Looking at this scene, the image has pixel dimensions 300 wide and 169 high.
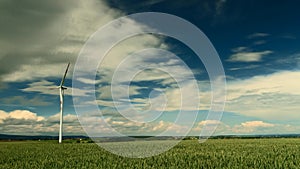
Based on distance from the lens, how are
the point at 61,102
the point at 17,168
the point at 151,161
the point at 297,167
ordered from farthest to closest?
the point at 61,102 → the point at 151,161 → the point at 17,168 → the point at 297,167

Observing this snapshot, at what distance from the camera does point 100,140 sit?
7269 cm

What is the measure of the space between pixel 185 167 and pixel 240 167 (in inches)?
123

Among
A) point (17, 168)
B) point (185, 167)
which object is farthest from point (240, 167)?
point (17, 168)

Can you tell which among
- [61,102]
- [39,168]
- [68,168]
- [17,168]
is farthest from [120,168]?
[61,102]

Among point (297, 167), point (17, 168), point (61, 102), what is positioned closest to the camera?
point (297, 167)

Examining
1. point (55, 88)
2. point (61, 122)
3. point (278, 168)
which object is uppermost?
point (55, 88)

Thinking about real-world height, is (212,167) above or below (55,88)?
below

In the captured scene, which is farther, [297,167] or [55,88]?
[55,88]

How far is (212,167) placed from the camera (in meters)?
20.0

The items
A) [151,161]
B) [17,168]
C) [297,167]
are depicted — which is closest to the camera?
[297,167]

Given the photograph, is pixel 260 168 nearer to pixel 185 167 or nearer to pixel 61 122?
pixel 185 167

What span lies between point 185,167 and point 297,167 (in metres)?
6.29

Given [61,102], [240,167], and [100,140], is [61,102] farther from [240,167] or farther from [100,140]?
[240,167]

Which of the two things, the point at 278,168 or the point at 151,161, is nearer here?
the point at 278,168
